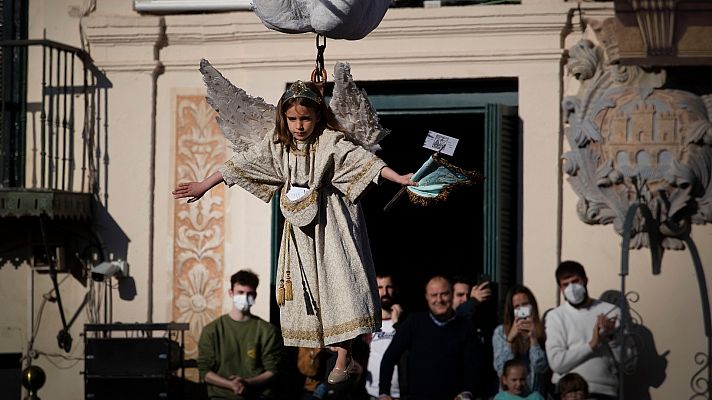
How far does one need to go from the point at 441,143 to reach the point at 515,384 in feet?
12.4

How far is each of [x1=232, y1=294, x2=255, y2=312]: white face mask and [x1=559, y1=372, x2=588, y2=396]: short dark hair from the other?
2.05m

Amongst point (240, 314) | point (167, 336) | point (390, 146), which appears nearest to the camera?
point (240, 314)

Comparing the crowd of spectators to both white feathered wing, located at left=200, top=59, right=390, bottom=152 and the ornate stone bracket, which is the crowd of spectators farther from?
white feathered wing, located at left=200, top=59, right=390, bottom=152

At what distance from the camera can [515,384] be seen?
40.0 feet

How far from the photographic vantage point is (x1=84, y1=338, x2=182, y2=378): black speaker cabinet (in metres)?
13.2

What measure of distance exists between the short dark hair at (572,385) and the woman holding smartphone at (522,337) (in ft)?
0.71

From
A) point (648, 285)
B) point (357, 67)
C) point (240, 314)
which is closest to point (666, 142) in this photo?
point (648, 285)

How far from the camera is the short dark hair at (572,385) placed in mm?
12266

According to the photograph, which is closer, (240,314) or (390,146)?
(240,314)

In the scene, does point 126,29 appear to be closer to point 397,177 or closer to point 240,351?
point 240,351

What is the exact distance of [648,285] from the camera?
13477 mm

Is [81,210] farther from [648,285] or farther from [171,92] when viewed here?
[648,285]

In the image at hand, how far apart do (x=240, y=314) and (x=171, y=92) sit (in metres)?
1.92

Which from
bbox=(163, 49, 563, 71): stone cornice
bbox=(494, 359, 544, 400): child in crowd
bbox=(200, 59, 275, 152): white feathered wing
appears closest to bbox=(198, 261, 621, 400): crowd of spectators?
bbox=(494, 359, 544, 400): child in crowd
